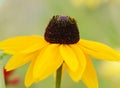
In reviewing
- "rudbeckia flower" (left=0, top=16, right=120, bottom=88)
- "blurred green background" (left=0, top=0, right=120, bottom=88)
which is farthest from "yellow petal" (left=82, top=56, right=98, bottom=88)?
"blurred green background" (left=0, top=0, right=120, bottom=88)

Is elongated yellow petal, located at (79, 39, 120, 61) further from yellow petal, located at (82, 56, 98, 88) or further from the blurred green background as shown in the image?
the blurred green background

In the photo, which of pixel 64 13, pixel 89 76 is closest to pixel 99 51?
pixel 89 76

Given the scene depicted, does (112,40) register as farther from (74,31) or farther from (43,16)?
(74,31)

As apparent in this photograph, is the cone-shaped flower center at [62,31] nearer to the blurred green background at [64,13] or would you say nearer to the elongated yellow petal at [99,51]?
the elongated yellow petal at [99,51]

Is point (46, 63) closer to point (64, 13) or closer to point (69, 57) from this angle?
point (69, 57)

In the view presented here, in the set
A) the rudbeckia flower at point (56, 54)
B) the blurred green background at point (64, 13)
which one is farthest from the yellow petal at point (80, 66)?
the blurred green background at point (64, 13)

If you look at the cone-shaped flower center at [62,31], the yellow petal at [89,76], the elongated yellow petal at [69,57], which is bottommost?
the yellow petal at [89,76]
